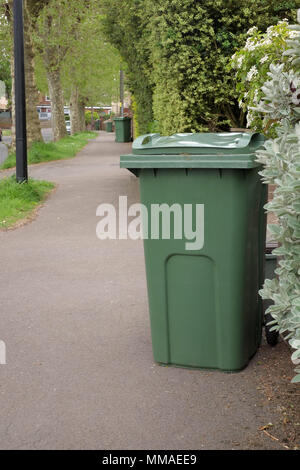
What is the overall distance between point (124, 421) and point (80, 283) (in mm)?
3067

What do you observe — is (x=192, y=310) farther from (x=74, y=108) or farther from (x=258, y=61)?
(x=74, y=108)

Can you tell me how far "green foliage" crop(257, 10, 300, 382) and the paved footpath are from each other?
69 cm

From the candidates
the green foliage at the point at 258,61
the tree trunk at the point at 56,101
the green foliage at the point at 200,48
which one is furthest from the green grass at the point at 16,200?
the tree trunk at the point at 56,101

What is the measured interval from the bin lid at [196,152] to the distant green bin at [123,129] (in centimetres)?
3162

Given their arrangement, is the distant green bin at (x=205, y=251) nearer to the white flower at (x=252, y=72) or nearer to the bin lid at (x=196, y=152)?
the bin lid at (x=196, y=152)

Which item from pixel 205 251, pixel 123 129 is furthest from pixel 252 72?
pixel 123 129

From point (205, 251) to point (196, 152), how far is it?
60 centimetres

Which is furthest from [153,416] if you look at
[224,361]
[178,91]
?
[178,91]

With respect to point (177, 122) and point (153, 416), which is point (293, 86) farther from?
point (177, 122)

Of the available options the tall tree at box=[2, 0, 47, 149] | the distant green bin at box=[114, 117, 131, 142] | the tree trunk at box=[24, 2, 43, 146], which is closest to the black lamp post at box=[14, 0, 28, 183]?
the tall tree at box=[2, 0, 47, 149]

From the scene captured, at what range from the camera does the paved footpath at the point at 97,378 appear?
349 centimetres

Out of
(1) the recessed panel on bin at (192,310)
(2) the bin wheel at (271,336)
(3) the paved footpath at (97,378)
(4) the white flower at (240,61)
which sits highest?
(4) the white flower at (240,61)

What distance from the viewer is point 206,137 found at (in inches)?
167

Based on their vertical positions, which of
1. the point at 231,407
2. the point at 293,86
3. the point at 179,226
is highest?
the point at 293,86
